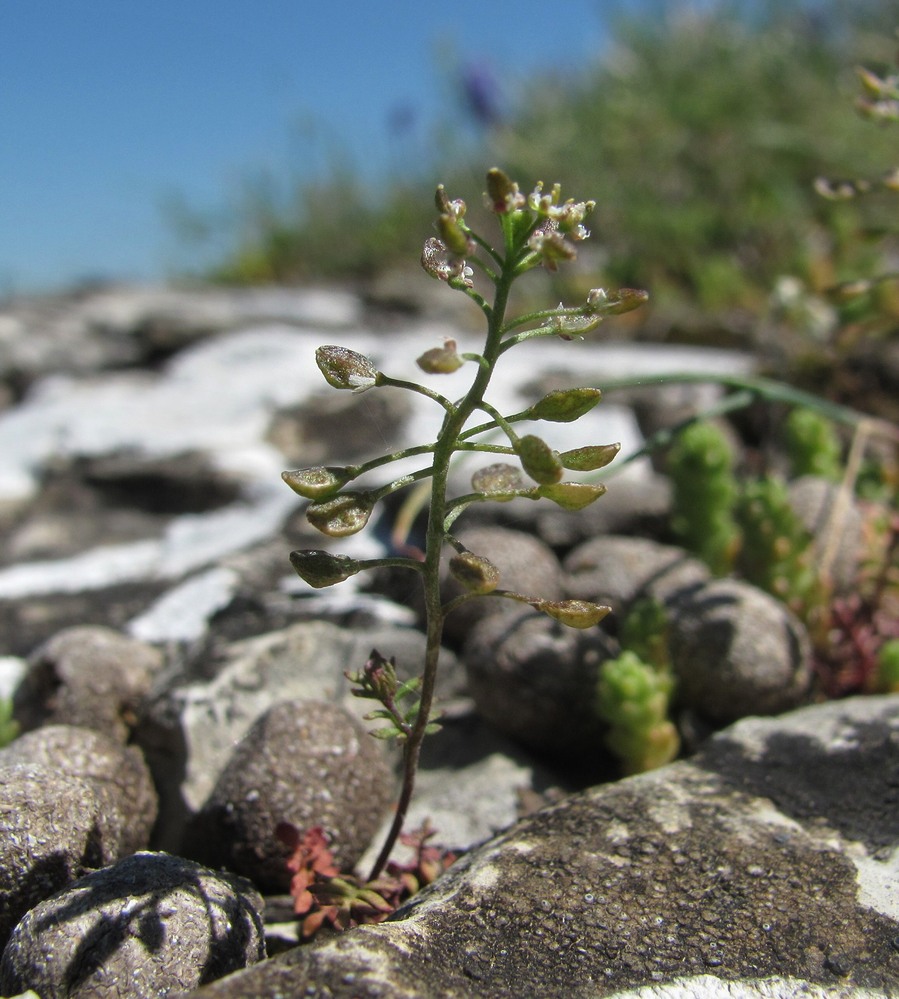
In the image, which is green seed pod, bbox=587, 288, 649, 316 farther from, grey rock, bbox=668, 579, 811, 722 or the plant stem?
grey rock, bbox=668, 579, 811, 722

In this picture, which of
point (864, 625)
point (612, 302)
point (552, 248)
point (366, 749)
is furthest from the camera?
point (864, 625)

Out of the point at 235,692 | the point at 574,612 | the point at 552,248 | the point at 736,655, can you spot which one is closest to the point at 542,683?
the point at 736,655

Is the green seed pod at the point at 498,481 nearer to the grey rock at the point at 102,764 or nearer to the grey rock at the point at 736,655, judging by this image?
the grey rock at the point at 102,764

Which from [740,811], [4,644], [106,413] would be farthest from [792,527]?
[106,413]

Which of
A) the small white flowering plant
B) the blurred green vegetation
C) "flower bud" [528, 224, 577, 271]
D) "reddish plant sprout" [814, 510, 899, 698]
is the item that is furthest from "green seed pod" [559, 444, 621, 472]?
the blurred green vegetation

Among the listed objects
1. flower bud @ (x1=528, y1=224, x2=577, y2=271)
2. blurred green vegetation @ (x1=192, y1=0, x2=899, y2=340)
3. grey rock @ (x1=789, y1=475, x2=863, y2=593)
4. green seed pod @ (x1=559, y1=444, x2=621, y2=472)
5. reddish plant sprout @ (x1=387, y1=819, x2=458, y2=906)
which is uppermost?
Result: blurred green vegetation @ (x1=192, y1=0, x2=899, y2=340)

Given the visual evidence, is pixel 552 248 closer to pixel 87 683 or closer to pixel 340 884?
pixel 340 884
